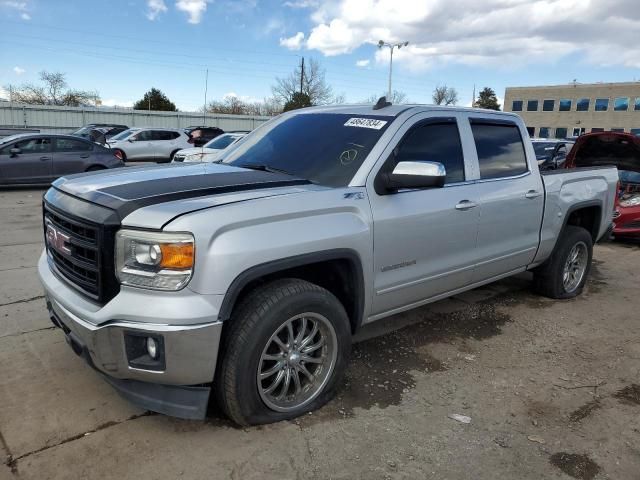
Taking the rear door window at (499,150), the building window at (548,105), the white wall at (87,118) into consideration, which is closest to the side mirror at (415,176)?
the rear door window at (499,150)

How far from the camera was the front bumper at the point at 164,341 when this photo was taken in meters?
2.50

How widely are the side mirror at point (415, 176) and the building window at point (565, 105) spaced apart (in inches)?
2758

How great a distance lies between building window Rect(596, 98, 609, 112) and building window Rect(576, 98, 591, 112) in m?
1.07

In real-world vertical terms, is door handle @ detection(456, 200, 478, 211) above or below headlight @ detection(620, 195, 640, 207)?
above

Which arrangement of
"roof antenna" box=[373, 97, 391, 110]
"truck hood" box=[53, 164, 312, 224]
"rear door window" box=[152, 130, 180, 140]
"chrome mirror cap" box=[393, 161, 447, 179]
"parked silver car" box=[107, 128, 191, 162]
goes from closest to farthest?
"truck hood" box=[53, 164, 312, 224]
"chrome mirror cap" box=[393, 161, 447, 179]
"roof antenna" box=[373, 97, 391, 110]
"parked silver car" box=[107, 128, 191, 162]
"rear door window" box=[152, 130, 180, 140]

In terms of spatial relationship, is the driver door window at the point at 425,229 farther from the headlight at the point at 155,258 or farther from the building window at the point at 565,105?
the building window at the point at 565,105

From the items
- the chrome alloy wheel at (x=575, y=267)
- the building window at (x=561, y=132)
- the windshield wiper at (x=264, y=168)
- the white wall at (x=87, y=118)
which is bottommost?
the chrome alloy wheel at (x=575, y=267)

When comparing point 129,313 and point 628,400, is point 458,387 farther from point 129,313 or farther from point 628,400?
point 129,313

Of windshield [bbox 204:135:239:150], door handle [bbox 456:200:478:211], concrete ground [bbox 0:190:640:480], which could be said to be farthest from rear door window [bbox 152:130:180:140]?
door handle [bbox 456:200:478:211]

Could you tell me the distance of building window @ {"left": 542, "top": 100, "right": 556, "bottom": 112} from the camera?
217ft

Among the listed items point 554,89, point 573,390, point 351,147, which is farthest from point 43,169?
point 554,89

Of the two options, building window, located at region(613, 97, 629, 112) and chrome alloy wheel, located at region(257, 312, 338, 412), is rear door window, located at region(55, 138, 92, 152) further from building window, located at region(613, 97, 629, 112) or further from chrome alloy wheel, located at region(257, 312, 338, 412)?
building window, located at region(613, 97, 629, 112)

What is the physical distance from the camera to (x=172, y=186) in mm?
2926

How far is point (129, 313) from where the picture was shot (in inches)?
99.0
